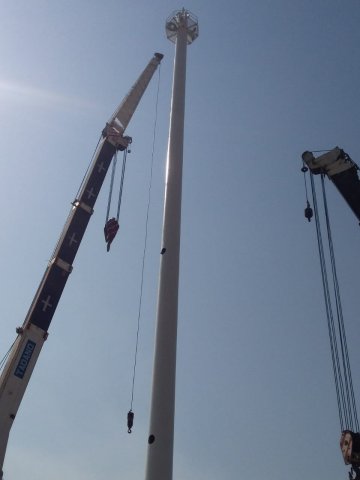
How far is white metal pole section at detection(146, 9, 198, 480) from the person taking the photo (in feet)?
69.9

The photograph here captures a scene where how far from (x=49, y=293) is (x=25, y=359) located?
10.4 ft

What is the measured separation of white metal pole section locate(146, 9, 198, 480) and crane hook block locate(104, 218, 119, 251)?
294 centimetres

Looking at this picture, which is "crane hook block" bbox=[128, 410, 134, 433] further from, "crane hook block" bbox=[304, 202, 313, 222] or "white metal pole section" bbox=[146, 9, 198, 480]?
"crane hook block" bbox=[304, 202, 313, 222]

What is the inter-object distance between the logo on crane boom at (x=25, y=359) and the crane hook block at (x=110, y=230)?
7972 millimetres

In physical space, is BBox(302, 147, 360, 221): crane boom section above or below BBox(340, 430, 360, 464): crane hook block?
above

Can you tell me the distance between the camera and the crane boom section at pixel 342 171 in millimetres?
28375

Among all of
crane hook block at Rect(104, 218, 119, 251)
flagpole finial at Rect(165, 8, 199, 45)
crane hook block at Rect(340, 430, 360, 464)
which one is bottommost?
crane hook block at Rect(340, 430, 360, 464)

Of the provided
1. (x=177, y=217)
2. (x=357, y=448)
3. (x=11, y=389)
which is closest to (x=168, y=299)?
(x=177, y=217)

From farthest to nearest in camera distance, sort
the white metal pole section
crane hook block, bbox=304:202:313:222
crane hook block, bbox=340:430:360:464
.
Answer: crane hook block, bbox=304:202:313:222 < the white metal pole section < crane hook block, bbox=340:430:360:464

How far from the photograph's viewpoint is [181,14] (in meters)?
38.1

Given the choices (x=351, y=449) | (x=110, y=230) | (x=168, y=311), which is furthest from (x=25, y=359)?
(x=351, y=449)

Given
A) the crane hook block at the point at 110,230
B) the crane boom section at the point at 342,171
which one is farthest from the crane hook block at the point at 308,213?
the crane hook block at the point at 110,230

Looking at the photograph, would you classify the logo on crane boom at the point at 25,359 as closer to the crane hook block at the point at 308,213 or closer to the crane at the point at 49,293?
the crane at the point at 49,293

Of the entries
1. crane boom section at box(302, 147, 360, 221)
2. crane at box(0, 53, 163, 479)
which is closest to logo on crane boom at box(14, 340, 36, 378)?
crane at box(0, 53, 163, 479)
